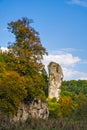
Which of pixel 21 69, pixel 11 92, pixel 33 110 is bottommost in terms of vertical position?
pixel 33 110

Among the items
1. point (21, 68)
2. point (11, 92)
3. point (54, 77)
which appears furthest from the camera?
point (54, 77)

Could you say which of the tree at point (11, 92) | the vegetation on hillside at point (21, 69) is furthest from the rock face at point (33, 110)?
the tree at point (11, 92)

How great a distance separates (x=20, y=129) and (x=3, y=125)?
1259 millimetres

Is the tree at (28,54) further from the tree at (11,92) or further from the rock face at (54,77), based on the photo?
the rock face at (54,77)

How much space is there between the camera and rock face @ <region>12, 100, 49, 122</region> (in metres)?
43.1

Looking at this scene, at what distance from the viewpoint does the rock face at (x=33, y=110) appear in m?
43.1

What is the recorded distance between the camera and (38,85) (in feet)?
145

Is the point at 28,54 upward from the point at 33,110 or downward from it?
upward

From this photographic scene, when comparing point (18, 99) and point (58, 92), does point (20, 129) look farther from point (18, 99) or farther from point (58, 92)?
point (58, 92)

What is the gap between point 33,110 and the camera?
151 feet

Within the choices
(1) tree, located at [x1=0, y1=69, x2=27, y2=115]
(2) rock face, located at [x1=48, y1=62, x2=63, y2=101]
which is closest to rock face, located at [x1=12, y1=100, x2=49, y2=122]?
(1) tree, located at [x1=0, y1=69, x2=27, y2=115]

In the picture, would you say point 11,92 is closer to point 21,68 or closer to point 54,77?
point 21,68

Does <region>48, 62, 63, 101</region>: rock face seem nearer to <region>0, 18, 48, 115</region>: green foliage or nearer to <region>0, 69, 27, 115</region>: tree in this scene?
<region>0, 18, 48, 115</region>: green foliage

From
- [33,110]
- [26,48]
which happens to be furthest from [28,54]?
[33,110]
